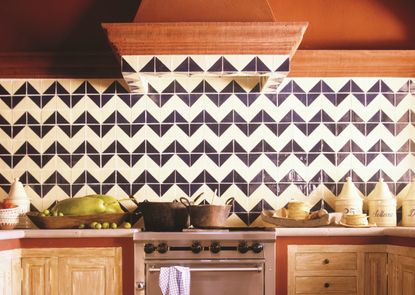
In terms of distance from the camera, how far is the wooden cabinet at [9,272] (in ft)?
11.3

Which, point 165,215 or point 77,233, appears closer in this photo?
point 77,233

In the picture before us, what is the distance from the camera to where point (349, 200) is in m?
4.24

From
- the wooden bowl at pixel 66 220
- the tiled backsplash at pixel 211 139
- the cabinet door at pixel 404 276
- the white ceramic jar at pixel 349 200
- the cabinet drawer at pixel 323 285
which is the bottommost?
the cabinet drawer at pixel 323 285

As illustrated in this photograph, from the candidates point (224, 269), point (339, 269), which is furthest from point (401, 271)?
point (224, 269)

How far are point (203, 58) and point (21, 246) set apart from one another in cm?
166

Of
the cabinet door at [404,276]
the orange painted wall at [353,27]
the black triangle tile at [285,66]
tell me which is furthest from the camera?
the orange painted wall at [353,27]

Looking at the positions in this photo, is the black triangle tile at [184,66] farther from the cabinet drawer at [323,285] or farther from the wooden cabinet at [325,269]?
the cabinet drawer at [323,285]

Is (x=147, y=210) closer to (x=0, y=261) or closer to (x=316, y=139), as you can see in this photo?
(x=0, y=261)

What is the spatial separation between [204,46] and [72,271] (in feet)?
5.38

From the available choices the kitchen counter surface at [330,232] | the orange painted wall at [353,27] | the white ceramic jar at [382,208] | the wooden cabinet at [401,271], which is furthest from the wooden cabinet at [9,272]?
the orange painted wall at [353,27]

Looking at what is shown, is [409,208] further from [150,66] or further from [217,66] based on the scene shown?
[150,66]

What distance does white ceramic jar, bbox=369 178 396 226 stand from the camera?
4.19 meters

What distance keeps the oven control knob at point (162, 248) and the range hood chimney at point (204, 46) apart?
1128 millimetres

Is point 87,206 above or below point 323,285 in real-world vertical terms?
above
